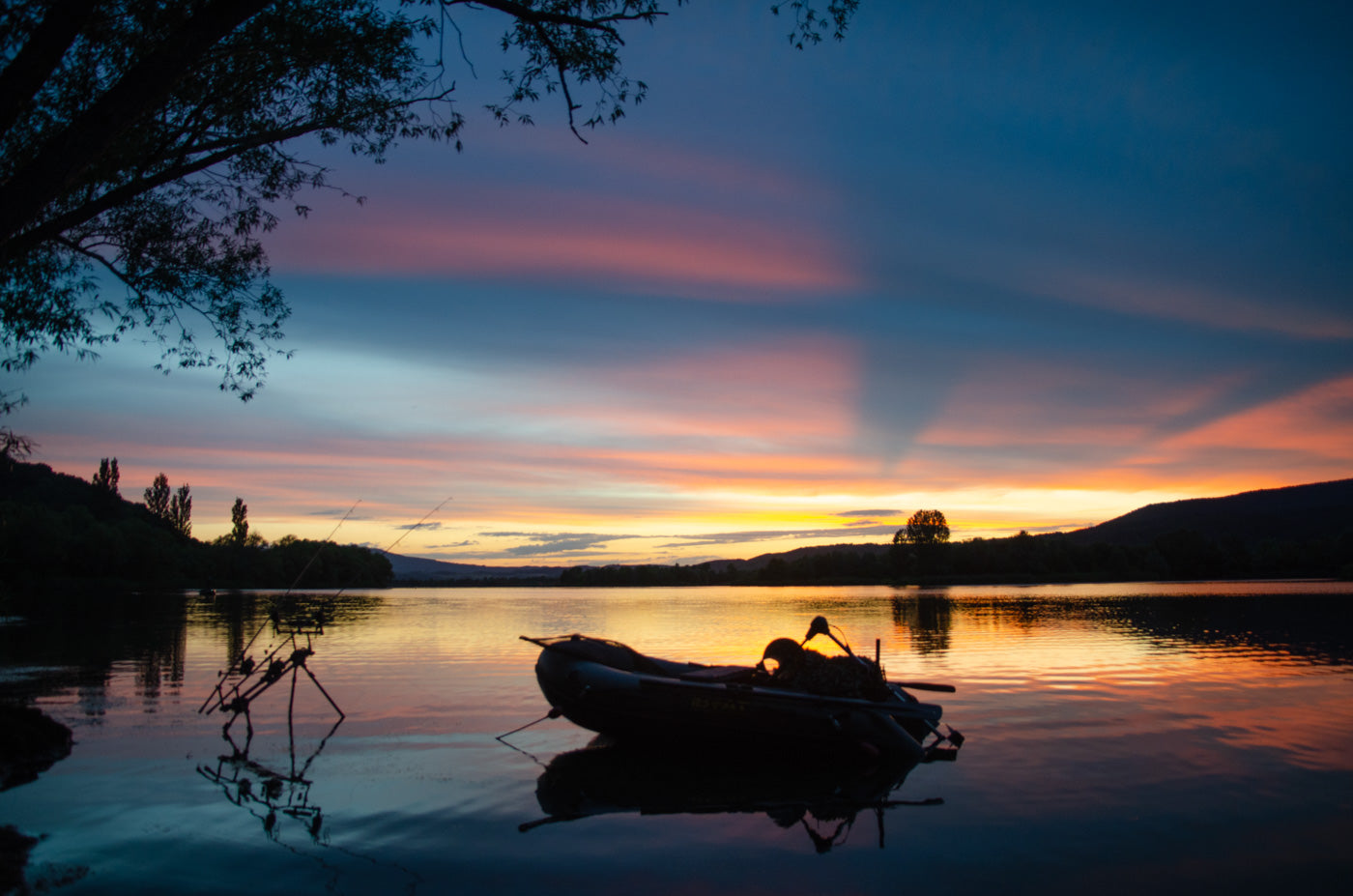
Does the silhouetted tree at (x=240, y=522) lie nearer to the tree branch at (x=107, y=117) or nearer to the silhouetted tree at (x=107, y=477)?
the silhouetted tree at (x=107, y=477)

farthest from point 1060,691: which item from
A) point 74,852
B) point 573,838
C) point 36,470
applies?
point 36,470

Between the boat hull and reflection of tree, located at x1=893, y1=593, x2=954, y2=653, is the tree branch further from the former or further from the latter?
reflection of tree, located at x1=893, y1=593, x2=954, y2=653

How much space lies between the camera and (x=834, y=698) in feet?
46.5

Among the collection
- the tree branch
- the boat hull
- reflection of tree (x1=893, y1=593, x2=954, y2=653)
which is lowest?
reflection of tree (x1=893, y1=593, x2=954, y2=653)

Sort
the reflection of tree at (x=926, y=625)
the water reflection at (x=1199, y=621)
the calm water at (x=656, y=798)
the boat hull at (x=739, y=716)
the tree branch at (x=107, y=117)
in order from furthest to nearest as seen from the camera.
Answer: the reflection of tree at (x=926, y=625)
the water reflection at (x=1199, y=621)
the boat hull at (x=739, y=716)
the calm water at (x=656, y=798)
the tree branch at (x=107, y=117)

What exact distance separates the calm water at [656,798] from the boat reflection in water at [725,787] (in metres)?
0.07

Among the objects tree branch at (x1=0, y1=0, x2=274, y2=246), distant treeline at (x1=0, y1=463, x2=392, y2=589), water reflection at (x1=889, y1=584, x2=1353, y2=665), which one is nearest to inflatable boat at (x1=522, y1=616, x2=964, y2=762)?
tree branch at (x1=0, y1=0, x2=274, y2=246)

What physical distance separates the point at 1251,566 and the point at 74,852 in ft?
496

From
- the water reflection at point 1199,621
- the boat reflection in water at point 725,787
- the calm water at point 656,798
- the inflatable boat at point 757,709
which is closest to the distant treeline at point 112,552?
the calm water at point 656,798

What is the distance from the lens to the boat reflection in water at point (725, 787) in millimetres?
11273

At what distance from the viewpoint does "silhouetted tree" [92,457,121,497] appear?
131075mm

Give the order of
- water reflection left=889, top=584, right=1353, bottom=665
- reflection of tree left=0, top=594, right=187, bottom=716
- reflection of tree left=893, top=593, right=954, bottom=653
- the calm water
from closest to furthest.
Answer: the calm water < reflection of tree left=0, top=594, right=187, bottom=716 < water reflection left=889, top=584, right=1353, bottom=665 < reflection of tree left=893, top=593, right=954, bottom=653

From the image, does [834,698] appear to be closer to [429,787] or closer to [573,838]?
[573,838]

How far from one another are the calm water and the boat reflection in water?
7cm
